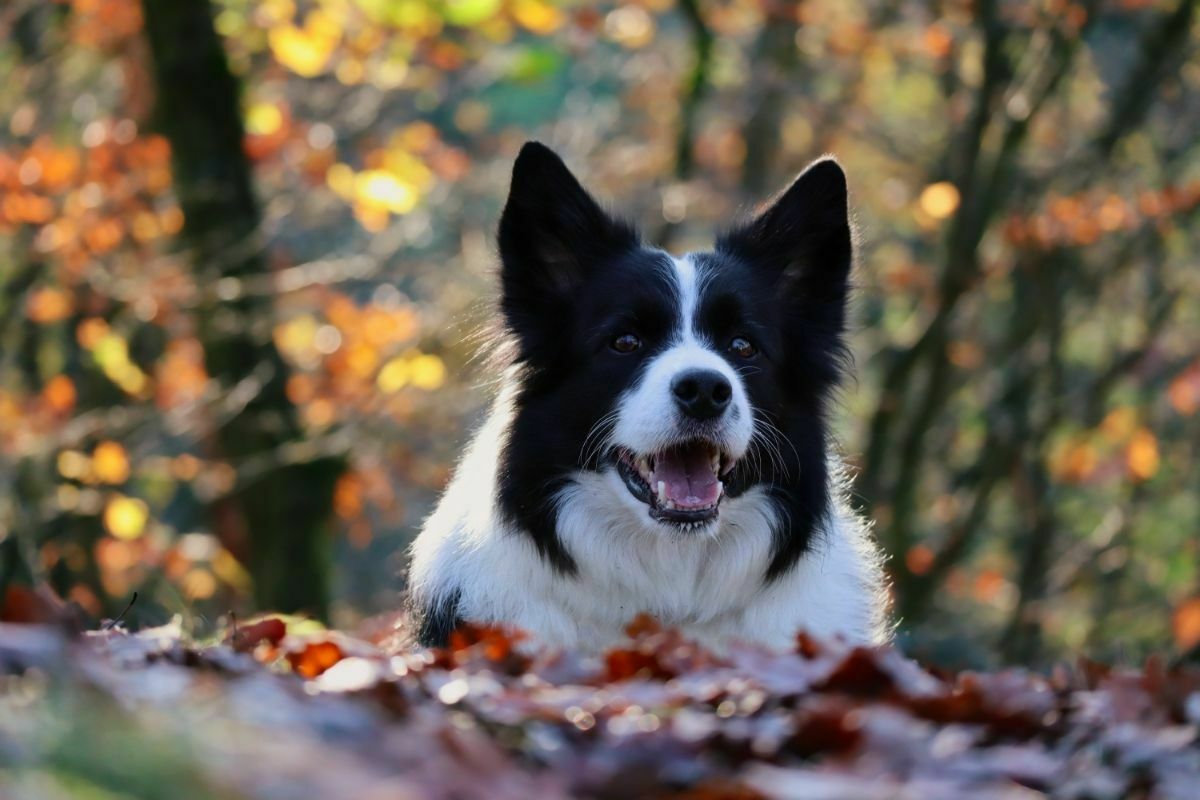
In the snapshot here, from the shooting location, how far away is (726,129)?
1627 centimetres

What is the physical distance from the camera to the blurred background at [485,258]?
11.0 meters

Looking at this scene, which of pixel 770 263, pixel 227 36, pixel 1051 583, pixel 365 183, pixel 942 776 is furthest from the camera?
pixel 1051 583

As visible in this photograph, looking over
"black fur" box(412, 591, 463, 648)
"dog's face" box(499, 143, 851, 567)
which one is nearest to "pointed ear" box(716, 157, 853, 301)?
"dog's face" box(499, 143, 851, 567)

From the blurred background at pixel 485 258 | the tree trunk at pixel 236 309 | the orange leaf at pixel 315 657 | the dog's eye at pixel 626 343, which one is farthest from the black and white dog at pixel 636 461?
the tree trunk at pixel 236 309

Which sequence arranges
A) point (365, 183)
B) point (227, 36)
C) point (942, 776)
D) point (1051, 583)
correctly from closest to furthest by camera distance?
point (942, 776)
point (365, 183)
point (227, 36)
point (1051, 583)

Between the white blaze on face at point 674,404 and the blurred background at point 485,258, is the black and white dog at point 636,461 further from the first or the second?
the blurred background at point 485,258

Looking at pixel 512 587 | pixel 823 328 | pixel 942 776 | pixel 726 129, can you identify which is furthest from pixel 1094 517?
pixel 942 776

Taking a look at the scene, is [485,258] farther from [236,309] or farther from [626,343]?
[626,343]

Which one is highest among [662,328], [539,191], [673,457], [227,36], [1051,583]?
[227,36]

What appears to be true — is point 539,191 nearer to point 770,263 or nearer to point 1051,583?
point 770,263

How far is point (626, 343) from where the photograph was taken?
5457 millimetres

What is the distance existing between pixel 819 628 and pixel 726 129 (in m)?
11.5

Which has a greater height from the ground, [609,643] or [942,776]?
[942,776]

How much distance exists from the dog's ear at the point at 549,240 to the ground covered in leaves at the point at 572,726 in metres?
2.26
